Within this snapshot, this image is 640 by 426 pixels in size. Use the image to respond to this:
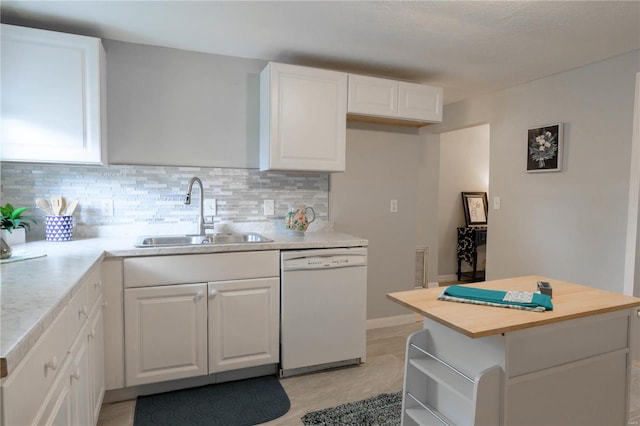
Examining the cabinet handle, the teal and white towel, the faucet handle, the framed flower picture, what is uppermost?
the framed flower picture

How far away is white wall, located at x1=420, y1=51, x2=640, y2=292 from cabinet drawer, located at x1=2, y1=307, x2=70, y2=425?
11.0 ft

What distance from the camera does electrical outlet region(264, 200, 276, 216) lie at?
302 centimetres

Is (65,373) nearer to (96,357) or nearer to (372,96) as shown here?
(96,357)

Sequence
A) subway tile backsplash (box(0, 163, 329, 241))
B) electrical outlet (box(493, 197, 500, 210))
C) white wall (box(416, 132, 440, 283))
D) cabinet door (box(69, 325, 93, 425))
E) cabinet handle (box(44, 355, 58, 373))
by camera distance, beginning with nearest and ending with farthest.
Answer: cabinet handle (box(44, 355, 58, 373)), cabinet door (box(69, 325, 93, 425)), subway tile backsplash (box(0, 163, 329, 241)), electrical outlet (box(493, 197, 500, 210)), white wall (box(416, 132, 440, 283))

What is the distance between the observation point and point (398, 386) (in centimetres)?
247

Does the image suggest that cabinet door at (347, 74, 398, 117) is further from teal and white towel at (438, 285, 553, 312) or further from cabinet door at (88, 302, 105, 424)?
cabinet door at (88, 302, 105, 424)

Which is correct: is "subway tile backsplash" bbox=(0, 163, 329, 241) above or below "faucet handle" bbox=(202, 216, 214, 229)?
above

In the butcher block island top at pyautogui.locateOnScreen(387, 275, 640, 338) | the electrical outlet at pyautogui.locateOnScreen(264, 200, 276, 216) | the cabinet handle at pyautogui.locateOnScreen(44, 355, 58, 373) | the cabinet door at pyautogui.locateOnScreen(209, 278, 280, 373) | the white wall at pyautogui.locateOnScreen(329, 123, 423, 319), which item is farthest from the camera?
the white wall at pyautogui.locateOnScreen(329, 123, 423, 319)

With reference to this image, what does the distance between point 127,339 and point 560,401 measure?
2136 mm

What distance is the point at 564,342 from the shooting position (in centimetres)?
149

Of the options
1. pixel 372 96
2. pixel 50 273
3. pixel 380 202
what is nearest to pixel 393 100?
A: pixel 372 96

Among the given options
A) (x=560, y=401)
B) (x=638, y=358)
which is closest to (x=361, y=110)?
(x=560, y=401)

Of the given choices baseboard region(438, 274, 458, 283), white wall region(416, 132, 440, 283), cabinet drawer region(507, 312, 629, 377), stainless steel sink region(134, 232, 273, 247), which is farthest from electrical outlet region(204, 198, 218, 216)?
baseboard region(438, 274, 458, 283)

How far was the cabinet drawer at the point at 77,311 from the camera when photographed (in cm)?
138
